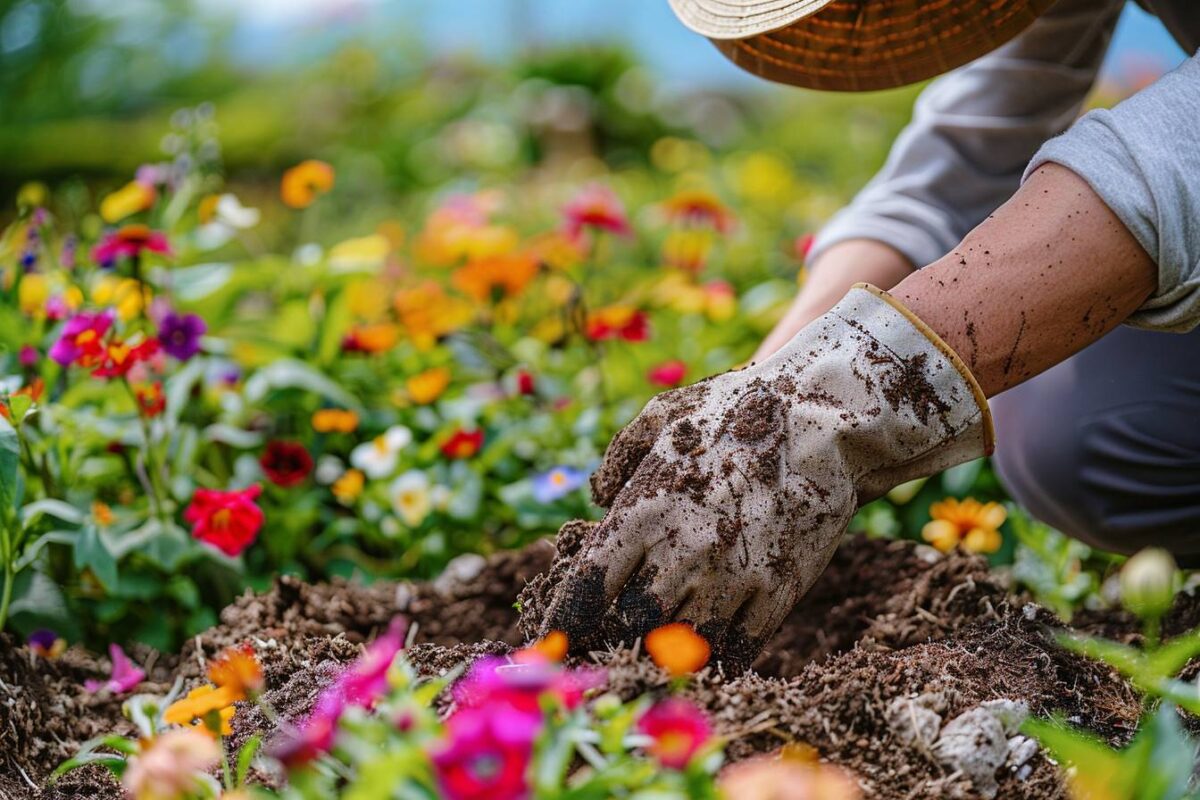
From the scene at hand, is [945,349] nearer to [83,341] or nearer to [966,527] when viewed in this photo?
[966,527]

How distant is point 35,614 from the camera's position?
160 cm

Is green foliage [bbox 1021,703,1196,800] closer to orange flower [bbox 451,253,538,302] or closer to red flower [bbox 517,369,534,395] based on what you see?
red flower [bbox 517,369,534,395]

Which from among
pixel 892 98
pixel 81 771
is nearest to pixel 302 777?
pixel 81 771

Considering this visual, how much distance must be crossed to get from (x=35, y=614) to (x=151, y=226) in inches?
30.5

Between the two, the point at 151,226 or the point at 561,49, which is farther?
the point at 561,49

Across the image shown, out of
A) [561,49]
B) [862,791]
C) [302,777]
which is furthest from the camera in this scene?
[561,49]

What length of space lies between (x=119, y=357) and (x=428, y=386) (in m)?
0.61


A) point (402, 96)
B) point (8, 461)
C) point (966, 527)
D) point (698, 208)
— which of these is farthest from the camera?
point (402, 96)

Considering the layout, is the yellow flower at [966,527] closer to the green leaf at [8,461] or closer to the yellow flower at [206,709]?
the yellow flower at [206,709]

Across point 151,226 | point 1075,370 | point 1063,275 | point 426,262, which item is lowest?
point 426,262

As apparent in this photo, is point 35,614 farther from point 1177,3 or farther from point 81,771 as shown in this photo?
point 1177,3

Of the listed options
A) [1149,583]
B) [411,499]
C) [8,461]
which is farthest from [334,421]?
[1149,583]

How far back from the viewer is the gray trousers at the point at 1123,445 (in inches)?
63.8

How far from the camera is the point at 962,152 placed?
1.86 m
